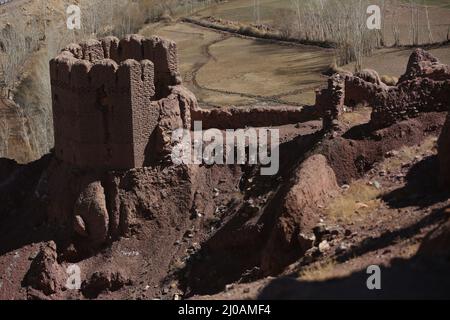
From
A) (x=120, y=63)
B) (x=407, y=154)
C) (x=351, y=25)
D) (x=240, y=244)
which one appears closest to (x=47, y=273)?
(x=240, y=244)

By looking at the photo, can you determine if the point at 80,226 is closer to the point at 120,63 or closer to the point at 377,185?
the point at 120,63

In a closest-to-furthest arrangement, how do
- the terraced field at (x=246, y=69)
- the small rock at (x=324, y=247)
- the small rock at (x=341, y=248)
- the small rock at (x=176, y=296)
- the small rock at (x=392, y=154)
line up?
the small rock at (x=341, y=248), the small rock at (x=324, y=247), the small rock at (x=176, y=296), the small rock at (x=392, y=154), the terraced field at (x=246, y=69)

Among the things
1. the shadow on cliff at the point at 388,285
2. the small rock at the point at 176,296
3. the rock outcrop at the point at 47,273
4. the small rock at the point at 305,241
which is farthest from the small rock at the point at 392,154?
the rock outcrop at the point at 47,273

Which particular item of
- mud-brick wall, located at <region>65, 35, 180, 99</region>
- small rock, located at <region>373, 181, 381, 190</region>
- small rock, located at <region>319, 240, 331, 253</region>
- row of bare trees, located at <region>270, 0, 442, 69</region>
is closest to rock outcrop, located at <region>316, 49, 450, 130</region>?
small rock, located at <region>373, 181, 381, 190</region>

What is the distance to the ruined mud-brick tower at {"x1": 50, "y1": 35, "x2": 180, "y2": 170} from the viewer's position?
66.2 feet

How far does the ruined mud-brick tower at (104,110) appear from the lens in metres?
20.2

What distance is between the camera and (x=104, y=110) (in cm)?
2045

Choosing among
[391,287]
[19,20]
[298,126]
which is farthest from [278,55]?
[391,287]

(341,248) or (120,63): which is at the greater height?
(120,63)

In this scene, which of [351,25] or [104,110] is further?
[351,25]

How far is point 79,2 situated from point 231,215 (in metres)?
62.9

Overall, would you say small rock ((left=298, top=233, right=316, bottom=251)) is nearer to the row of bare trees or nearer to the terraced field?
the terraced field

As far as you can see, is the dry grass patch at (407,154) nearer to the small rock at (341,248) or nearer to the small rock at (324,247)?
the small rock at (324,247)

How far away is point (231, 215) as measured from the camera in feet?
65.5
